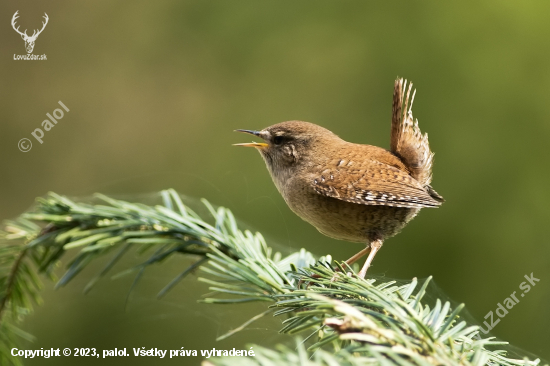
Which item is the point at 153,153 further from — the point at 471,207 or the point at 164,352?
the point at 471,207

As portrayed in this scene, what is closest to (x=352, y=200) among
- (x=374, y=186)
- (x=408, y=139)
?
(x=374, y=186)

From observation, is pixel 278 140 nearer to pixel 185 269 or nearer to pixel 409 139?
pixel 409 139

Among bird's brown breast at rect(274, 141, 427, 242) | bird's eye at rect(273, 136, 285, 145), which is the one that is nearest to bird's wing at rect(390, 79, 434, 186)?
bird's brown breast at rect(274, 141, 427, 242)

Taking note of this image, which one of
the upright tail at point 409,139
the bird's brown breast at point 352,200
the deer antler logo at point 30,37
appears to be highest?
the deer antler logo at point 30,37

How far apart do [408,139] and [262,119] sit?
45.8 inches

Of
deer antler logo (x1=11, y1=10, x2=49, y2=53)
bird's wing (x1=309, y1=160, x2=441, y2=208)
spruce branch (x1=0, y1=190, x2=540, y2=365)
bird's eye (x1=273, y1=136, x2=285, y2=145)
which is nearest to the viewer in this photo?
spruce branch (x1=0, y1=190, x2=540, y2=365)

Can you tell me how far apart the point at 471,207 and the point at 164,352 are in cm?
158

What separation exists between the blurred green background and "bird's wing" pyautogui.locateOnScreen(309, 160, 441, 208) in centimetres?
50

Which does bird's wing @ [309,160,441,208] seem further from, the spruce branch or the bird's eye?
the spruce branch

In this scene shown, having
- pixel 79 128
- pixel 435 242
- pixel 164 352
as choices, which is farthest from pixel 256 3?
pixel 164 352

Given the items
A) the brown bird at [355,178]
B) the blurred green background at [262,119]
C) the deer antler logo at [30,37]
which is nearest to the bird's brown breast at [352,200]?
the brown bird at [355,178]

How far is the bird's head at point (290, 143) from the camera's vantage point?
2.07m

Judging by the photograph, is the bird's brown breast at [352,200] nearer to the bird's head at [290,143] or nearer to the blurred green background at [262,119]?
the bird's head at [290,143]

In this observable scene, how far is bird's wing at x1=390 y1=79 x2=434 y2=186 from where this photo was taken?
6.52ft
